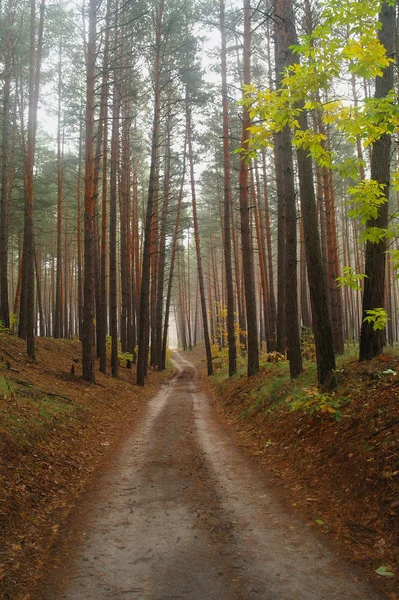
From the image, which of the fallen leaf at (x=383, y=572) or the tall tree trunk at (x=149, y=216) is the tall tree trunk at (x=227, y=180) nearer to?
the tall tree trunk at (x=149, y=216)

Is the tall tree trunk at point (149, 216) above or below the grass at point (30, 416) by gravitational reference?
above

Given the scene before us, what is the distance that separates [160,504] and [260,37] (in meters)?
17.9

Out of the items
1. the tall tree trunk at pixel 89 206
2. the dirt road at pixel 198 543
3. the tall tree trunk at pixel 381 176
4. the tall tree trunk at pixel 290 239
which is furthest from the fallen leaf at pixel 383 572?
the tall tree trunk at pixel 89 206

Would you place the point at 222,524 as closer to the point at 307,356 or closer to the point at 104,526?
the point at 104,526

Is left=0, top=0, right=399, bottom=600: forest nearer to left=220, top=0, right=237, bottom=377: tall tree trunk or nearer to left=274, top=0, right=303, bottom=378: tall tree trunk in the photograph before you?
left=274, top=0, right=303, bottom=378: tall tree trunk

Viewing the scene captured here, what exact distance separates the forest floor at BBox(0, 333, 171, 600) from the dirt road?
0.40 meters

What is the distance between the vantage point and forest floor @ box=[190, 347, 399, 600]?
402 centimetres

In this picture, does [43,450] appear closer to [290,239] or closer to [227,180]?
[290,239]

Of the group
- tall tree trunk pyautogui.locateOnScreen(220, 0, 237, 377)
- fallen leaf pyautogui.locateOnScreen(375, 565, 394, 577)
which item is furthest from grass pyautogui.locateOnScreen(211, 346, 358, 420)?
fallen leaf pyautogui.locateOnScreen(375, 565, 394, 577)

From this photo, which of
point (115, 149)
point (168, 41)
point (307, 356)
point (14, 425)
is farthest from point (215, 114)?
point (14, 425)

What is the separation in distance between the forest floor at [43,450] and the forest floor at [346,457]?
281 cm

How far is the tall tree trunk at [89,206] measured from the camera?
40.9ft

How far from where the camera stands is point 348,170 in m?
5.95

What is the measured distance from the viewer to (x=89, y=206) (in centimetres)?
1283
